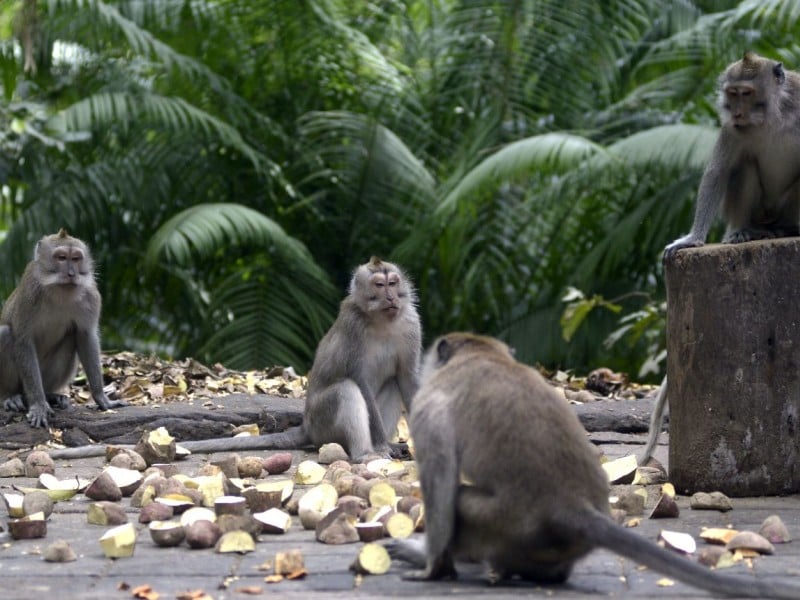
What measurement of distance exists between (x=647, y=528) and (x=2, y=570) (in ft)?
7.90

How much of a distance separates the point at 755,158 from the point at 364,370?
244cm

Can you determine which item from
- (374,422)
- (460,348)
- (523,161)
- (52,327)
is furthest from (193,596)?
(523,161)

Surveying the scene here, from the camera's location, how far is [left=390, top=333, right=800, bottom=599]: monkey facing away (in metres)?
3.59

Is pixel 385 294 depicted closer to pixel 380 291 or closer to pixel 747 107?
pixel 380 291

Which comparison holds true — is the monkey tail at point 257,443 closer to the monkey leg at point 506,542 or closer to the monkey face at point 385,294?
the monkey face at point 385,294

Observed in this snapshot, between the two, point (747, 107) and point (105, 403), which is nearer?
point (747, 107)

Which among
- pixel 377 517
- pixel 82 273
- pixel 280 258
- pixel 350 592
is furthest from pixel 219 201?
pixel 350 592

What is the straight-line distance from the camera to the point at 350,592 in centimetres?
369

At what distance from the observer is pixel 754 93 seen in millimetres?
5805

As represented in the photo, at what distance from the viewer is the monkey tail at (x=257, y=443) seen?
6660 mm

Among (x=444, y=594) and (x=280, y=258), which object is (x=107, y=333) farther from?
(x=444, y=594)

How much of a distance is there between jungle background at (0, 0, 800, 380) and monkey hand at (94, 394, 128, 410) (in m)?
2.61

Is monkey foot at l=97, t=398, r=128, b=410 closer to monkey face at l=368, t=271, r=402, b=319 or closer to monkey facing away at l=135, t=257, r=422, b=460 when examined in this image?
monkey facing away at l=135, t=257, r=422, b=460

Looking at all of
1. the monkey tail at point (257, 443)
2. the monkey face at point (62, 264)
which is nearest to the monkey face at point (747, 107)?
the monkey tail at point (257, 443)
